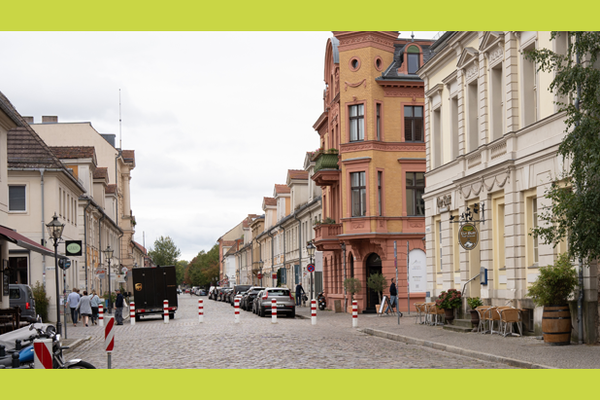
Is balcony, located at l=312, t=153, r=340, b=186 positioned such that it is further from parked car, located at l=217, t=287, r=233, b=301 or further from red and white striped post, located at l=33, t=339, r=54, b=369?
red and white striped post, located at l=33, t=339, r=54, b=369

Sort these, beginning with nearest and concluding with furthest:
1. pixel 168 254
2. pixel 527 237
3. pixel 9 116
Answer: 1. pixel 527 237
2. pixel 9 116
3. pixel 168 254

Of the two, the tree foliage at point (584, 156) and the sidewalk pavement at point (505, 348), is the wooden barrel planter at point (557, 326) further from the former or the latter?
the tree foliage at point (584, 156)

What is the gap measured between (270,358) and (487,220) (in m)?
Answer: 10.2

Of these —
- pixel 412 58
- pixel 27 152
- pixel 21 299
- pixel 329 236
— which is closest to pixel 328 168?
pixel 329 236

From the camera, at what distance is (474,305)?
78.0 feet

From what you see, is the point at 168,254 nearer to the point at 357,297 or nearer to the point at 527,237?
the point at 357,297

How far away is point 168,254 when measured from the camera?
571ft

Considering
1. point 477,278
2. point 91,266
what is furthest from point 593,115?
point 91,266

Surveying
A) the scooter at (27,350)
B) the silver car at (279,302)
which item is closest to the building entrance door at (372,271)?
the silver car at (279,302)

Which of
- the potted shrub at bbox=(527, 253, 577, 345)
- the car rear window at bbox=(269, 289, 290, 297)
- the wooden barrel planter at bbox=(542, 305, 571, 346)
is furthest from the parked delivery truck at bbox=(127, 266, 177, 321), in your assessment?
the wooden barrel planter at bbox=(542, 305, 571, 346)

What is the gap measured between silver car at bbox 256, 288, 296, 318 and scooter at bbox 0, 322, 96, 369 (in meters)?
26.5

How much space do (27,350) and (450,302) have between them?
54.9 ft

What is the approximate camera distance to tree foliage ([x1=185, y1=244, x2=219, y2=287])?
16362 centimetres

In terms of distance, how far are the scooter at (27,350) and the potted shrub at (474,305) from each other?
1400 cm
